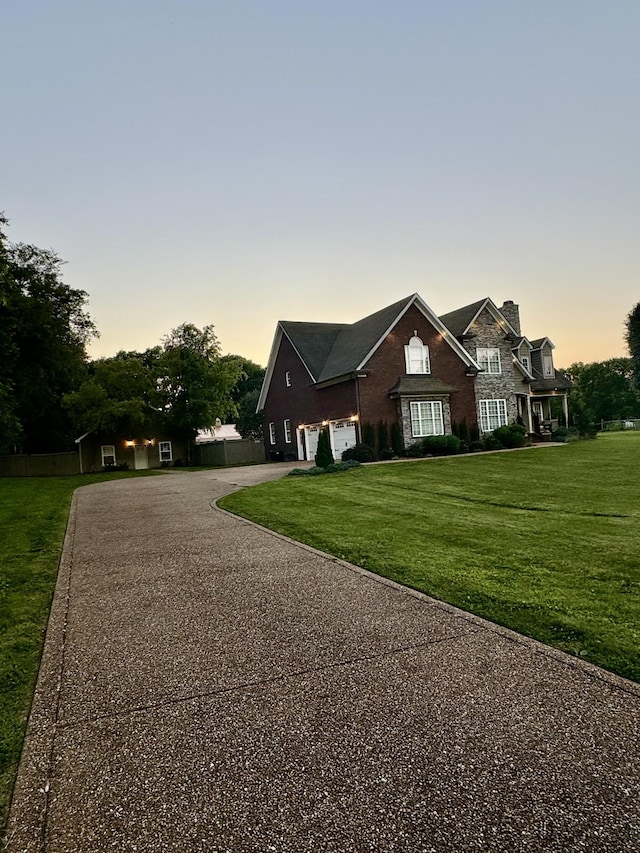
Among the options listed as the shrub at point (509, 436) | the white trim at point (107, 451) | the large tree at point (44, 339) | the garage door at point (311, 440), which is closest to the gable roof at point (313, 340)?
the garage door at point (311, 440)

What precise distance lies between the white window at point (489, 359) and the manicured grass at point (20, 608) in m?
26.1

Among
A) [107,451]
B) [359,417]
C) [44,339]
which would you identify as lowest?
[107,451]

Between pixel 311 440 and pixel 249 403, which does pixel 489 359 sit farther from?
pixel 249 403

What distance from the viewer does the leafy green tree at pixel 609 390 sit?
3014 inches

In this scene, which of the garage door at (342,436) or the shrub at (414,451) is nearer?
the shrub at (414,451)

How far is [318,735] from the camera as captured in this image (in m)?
3.10

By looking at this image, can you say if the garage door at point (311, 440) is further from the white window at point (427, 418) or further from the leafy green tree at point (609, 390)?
the leafy green tree at point (609, 390)

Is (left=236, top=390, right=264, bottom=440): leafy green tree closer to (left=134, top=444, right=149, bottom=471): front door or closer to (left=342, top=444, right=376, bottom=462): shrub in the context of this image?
(left=134, top=444, right=149, bottom=471): front door

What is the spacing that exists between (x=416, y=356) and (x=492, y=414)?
678cm

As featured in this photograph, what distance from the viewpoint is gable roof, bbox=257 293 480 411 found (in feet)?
90.0

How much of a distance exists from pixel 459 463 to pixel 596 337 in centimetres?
4903

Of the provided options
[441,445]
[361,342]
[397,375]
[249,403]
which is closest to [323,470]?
[441,445]

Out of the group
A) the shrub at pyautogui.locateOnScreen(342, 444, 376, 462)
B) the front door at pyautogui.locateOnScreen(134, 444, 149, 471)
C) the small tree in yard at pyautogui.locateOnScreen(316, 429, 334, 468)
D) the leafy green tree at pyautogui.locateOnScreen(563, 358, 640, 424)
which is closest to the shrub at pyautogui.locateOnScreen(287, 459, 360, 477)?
the small tree in yard at pyautogui.locateOnScreen(316, 429, 334, 468)

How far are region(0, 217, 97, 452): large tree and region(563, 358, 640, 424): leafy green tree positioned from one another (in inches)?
2772
